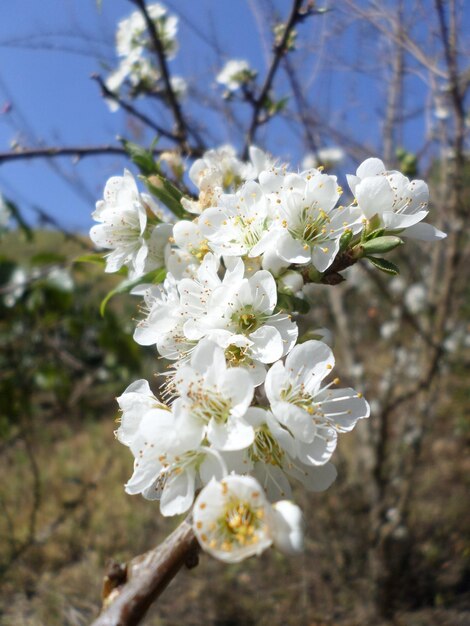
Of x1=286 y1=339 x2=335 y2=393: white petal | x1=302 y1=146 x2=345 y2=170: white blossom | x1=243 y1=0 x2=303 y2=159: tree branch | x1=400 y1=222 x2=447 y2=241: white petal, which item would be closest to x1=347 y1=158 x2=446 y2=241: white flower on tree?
x1=400 y1=222 x2=447 y2=241: white petal

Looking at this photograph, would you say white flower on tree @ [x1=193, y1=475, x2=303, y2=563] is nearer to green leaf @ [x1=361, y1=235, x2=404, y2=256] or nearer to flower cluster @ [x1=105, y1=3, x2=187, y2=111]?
green leaf @ [x1=361, y1=235, x2=404, y2=256]

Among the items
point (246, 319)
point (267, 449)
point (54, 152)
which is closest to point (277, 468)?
point (267, 449)

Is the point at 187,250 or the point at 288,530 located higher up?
the point at 187,250

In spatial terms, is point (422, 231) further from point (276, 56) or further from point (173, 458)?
point (276, 56)

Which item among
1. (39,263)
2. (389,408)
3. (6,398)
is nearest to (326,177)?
(389,408)

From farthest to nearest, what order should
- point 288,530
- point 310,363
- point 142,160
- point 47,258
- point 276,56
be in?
1. point 47,258
2. point 276,56
3. point 142,160
4. point 310,363
5. point 288,530

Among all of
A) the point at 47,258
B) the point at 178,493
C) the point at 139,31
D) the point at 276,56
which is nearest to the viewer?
the point at 178,493
